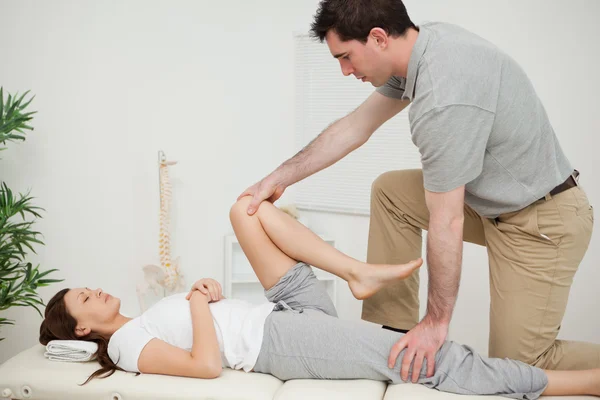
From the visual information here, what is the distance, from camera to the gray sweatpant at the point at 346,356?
75.1 inches

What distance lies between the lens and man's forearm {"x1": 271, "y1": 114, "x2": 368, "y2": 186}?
242 cm

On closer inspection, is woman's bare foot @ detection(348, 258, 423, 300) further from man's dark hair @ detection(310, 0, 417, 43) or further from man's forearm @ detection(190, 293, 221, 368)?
man's dark hair @ detection(310, 0, 417, 43)

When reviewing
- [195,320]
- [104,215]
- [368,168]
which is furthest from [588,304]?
[104,215]

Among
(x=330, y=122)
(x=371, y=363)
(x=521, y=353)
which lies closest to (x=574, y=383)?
(x=521, y=353)

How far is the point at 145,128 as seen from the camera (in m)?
3.77

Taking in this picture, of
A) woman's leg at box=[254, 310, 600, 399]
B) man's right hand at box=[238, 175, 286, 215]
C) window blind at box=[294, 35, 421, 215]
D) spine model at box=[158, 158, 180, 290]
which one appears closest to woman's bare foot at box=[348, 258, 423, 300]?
woman's leg at box=[254, 310, 600, 399]

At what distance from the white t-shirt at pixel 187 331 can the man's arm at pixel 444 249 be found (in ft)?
1.76

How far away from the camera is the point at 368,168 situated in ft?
11.9

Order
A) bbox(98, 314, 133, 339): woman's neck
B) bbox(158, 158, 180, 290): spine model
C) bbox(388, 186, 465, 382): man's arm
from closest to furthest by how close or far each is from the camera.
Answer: bbox(388, 186, 465, 382): man's arm, bbox(98, 314, 133, 339): woman's neck, bbox(158, 158, 180, 290): spine model

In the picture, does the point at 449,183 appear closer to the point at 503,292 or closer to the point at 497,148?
the point at 497,148

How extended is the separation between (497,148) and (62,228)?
2570 mm

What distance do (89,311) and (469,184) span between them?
49.7 inches

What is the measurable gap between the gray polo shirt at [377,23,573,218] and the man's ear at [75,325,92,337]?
3.88 ft

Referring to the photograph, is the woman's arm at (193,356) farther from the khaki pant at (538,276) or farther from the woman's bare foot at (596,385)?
the woman's bare foot at (596,385)
